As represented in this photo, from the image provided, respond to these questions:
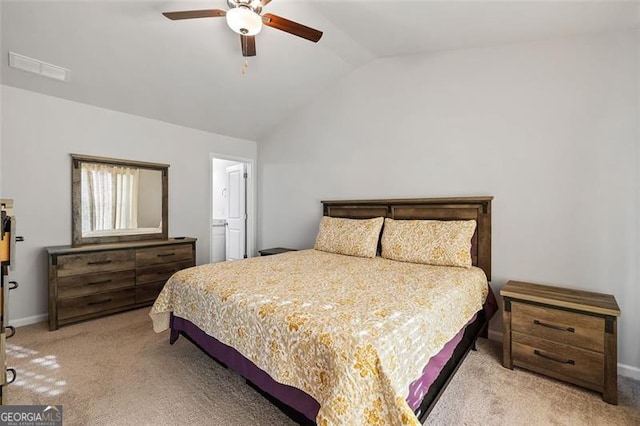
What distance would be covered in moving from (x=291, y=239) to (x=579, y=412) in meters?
3.43

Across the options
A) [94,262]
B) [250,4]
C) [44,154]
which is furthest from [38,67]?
[250,4]

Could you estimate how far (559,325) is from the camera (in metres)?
1.97

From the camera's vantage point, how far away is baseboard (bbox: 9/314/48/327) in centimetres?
287

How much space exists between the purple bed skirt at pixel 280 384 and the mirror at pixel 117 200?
2014mm

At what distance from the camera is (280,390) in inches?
57.5

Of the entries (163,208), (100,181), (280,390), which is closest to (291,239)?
(163,208)

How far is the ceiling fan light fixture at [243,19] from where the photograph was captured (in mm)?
1771

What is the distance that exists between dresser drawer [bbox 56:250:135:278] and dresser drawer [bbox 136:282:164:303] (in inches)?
11.5

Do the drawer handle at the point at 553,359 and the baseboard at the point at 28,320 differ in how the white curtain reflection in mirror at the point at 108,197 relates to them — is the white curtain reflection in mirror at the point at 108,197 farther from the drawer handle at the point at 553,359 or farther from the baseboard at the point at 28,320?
the drawer handle at the point at 553,359

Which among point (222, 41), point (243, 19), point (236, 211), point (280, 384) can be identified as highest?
point (222, 41)

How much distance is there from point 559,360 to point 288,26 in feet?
9.80

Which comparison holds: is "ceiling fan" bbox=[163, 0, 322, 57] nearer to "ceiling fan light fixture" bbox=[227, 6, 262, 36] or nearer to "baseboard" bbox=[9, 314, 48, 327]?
"ceiling fan light fixture" bbox=[227, 6, 262, 36]

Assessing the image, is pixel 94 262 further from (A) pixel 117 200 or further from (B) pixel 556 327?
(B) pixel 556 327

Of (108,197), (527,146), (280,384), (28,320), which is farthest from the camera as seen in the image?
(108,197)
